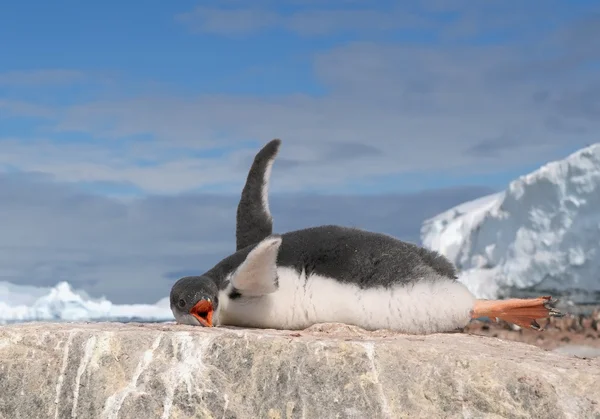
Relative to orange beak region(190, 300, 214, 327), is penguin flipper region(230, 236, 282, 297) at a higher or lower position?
higher

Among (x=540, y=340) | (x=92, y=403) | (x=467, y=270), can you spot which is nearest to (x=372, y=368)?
(x=92, y=403)

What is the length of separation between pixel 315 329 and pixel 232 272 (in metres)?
0.72

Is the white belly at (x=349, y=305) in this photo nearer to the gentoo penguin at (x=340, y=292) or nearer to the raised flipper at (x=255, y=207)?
the gentoo penguin at (x=340, y=292)

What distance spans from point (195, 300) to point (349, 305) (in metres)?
0.97

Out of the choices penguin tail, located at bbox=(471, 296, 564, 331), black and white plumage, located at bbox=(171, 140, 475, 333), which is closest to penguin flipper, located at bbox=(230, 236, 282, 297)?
black and white plumage, located at bbox=(171, 140, 475, 333)

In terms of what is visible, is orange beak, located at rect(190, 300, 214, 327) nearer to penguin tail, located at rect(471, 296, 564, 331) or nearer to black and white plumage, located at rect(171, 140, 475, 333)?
black and white plumage, located at rect(171, 140, 475, 333)

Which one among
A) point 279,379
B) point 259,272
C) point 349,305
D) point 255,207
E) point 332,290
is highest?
point 255,207

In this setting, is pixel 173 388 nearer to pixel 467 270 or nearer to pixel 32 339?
pixel 32 339

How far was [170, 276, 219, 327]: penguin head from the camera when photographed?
4.51 meters

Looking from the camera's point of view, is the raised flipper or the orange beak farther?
the raised flipper

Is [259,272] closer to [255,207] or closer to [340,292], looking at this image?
[340,292]

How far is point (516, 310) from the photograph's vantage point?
16.2 ft

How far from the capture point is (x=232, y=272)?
482cm

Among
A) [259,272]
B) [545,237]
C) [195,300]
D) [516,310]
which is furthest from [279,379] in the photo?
[545,237]
